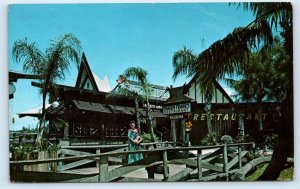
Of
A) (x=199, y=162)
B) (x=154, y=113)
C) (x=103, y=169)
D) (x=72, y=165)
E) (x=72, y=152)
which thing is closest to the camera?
(x=103, y=169)

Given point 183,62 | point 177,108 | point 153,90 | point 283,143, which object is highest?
point 183,62

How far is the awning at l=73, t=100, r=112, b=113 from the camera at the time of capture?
557 cm

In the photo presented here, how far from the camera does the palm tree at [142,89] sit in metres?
5.46

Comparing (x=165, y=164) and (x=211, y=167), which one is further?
(x=211, y=167)

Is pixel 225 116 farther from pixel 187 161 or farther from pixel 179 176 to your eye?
pixel 179 176

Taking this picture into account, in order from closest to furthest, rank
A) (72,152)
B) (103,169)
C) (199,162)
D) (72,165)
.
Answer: (103,169) → (72,165) → (72,152) → (199,162)

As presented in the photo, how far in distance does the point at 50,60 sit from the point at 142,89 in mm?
1039

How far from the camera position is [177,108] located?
224 inches

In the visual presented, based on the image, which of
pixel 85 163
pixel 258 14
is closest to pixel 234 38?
pixel 258 14

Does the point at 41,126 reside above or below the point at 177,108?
below

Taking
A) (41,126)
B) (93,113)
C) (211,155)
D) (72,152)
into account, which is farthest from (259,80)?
(41,126)

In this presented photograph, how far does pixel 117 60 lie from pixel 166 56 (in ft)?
1.72

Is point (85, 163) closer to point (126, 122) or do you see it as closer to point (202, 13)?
point (126, 122)

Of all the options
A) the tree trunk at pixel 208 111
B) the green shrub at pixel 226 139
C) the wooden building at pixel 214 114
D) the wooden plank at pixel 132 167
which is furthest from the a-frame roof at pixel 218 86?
the wooden plank at pixel 132 167
